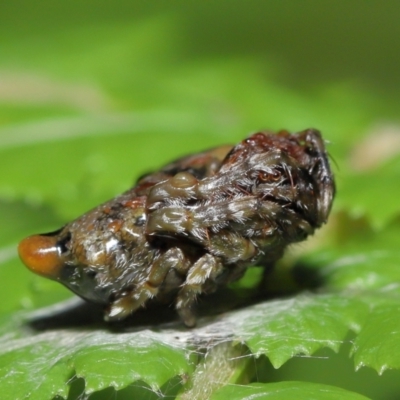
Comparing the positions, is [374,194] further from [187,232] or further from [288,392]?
[288,392]

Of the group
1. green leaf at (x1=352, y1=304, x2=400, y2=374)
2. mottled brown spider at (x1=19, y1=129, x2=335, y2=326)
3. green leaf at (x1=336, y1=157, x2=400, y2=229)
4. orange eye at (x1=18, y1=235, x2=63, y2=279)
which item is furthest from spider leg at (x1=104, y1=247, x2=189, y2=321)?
green leaf at (x1=336, y1=157, x2=400, y2=229)

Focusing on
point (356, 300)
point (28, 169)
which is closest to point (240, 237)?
point (356, 300)

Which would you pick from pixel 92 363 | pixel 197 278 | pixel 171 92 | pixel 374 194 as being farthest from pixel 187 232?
pixel 171 92

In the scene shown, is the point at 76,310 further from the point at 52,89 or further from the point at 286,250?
the point at 52,89

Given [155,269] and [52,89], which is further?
[52,89]

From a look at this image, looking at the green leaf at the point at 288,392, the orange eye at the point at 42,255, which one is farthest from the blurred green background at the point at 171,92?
the green leaf at the point at 288,392

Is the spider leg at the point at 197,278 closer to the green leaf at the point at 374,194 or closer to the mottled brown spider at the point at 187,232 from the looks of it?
the mottled brown spider at the point at 187,232
